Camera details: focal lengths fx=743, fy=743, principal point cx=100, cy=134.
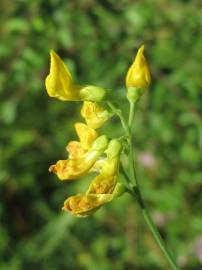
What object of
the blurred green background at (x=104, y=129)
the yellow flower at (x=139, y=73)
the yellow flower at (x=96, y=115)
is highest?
the yellow flower at (x=139, y=73)

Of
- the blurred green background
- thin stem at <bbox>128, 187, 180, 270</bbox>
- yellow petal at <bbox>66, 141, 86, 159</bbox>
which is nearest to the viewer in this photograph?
thin stem at <bbox>128, 187, 180, 270</bbox>

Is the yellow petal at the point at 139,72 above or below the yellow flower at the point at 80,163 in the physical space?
above

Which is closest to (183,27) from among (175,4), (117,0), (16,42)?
(175,4)

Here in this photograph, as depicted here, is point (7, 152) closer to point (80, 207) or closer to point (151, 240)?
point (151, 240)

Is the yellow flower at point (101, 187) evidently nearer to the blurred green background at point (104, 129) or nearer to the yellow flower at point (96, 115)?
the yellow flower at point (96, 115)

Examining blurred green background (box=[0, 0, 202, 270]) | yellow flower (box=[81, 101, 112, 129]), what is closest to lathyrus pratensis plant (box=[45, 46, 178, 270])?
yellow flower (box=[81, 101, 112, 129])

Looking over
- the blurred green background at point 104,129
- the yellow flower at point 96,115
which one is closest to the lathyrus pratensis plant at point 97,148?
the yellow flower at point 96,115

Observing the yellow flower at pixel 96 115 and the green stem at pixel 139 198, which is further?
the yellow flower at pixel 96 115

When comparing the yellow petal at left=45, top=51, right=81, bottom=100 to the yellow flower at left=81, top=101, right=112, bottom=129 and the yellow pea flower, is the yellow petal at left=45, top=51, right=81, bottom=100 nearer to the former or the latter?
the yellow flower at left=81, top=101, right=112, bottom=129
